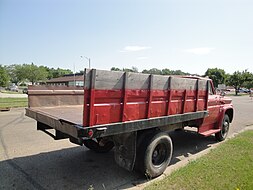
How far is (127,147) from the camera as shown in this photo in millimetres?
3871

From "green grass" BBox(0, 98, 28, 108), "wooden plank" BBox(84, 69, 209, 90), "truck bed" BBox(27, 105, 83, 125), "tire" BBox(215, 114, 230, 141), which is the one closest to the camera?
"wooden plank" BBox(84, 69, 209, 90)

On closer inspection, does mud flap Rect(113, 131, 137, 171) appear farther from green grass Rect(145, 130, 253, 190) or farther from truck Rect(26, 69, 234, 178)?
green grass Rect(145, 130, 253, 190)

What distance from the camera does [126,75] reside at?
3389mm

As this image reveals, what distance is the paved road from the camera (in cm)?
391

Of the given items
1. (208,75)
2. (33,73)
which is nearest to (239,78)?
(208,75)

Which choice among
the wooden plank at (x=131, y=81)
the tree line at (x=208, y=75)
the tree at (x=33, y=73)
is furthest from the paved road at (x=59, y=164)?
the tree at (x=33, y=73)

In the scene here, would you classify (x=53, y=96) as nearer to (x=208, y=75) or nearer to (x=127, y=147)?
(x=127, y=147)

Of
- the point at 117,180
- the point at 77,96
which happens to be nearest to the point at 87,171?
the point at 117,180

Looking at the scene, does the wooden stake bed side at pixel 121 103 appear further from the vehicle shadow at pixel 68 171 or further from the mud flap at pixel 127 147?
the vehicle shadow at pixel 68 171

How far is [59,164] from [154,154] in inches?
81.3

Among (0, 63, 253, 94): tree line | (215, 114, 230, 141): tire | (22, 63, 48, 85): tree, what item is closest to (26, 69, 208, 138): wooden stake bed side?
(215, 114, 230, 141): tire

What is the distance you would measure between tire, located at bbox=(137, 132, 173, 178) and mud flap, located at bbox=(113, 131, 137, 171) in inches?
9.4

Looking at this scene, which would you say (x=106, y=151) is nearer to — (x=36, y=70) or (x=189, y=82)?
(x=189, y=82)

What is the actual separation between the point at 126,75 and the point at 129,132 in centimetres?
99
